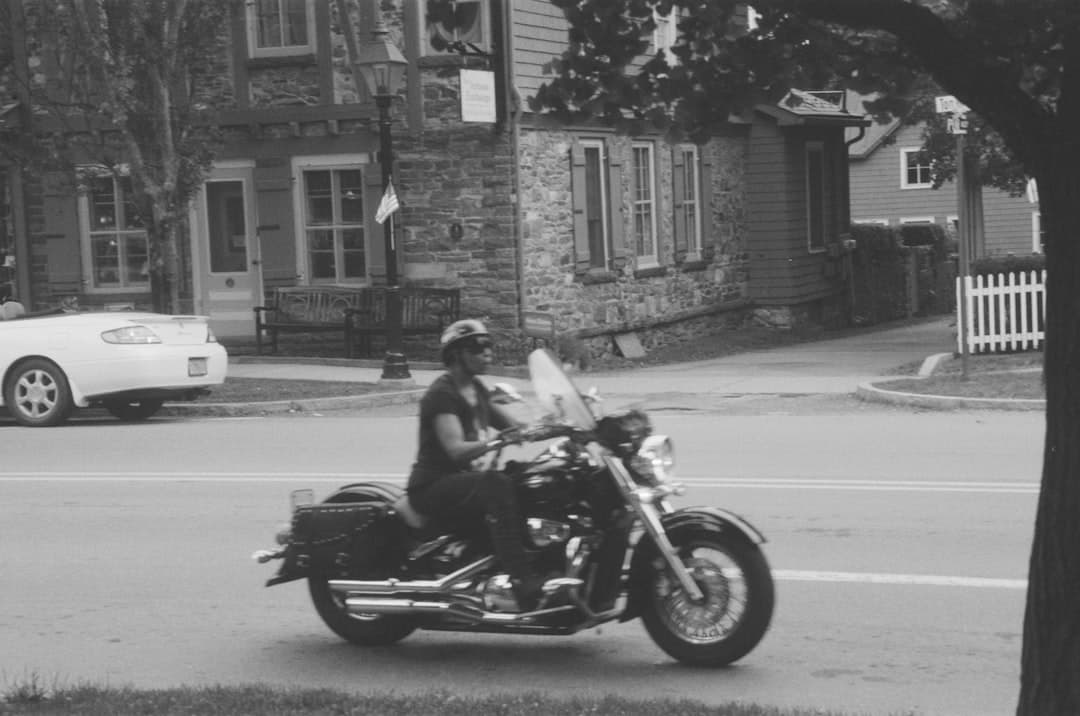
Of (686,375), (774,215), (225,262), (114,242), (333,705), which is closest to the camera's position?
(333,705)

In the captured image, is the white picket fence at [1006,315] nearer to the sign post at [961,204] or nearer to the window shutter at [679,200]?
the sign post at [961,204]

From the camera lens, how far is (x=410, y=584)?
7.03m

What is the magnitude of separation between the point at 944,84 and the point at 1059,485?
1135 mm

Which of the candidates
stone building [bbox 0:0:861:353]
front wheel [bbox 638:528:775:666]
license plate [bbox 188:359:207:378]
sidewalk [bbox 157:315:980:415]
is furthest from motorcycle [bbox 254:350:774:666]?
stone building [bbox 0:0:861:353]

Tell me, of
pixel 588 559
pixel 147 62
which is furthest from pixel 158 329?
pixel 588 559

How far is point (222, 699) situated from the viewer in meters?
6.16

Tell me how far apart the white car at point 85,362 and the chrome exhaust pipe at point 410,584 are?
9.95 metres

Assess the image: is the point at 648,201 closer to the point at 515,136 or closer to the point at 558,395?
the point at 515,136

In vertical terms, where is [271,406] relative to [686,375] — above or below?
above

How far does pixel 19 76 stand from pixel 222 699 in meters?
19.4

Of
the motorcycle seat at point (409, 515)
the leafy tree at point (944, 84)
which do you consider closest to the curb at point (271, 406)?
the motorcycle seat at point (409, 515)

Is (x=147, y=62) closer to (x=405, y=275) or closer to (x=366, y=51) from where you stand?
Result: (x=366, y=51)

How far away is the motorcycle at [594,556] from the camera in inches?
261

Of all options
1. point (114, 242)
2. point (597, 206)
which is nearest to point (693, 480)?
point (597, 206)
